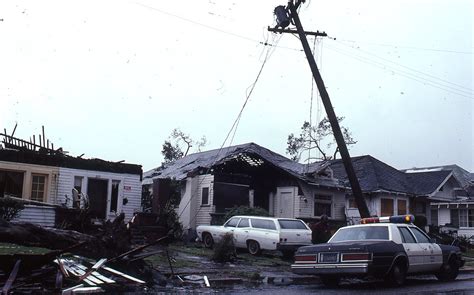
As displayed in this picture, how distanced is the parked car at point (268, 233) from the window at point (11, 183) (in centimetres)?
862

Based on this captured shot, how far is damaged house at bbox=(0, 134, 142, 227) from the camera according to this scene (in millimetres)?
21391

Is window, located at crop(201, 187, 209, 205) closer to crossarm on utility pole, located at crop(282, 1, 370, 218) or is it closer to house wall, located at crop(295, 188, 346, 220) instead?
house wall, located at crop(295, 188, 346, 220)

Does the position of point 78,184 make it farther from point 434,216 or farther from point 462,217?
point 434,216

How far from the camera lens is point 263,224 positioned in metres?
19.1

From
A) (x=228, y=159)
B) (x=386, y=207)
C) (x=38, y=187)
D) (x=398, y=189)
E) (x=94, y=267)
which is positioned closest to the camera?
(x=94, y=267)

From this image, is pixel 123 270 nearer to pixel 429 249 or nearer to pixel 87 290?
pixel 87 290

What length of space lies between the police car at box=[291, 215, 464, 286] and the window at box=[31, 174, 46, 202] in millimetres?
14114

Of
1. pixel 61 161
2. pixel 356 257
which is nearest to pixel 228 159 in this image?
pixel 61 161

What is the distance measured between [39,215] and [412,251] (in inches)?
575

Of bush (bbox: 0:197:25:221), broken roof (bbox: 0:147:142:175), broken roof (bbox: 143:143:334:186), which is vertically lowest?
bush (bbox: 0:197:25:221)

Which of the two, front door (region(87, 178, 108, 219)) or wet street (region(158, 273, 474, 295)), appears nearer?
wet street (region(158, 273, 474, 295))

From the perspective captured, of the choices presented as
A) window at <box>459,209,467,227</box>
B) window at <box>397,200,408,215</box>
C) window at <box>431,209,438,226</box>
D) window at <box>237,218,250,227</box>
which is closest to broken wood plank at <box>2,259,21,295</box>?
window at <box>237,218,250,227</box>

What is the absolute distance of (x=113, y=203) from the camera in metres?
24.3

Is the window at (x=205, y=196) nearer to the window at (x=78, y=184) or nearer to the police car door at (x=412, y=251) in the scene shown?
the window at (x=78, y=184)
